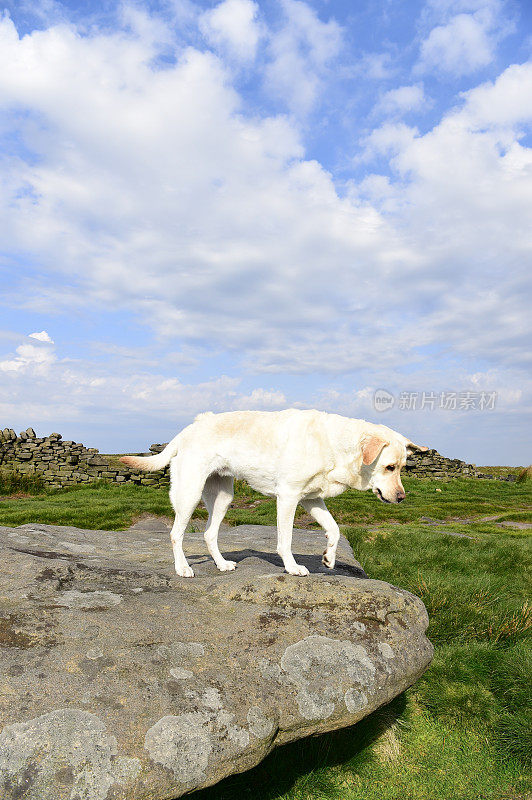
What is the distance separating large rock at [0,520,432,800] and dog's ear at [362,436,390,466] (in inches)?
54.1

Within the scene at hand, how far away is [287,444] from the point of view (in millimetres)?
6332

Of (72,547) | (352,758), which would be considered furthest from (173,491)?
(352,758)

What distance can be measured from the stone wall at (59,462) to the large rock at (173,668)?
92.1ft

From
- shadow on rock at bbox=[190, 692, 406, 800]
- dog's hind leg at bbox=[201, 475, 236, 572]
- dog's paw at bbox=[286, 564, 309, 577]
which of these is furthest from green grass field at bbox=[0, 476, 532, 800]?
dog's hind leg at bbox=[201, 475, 236, 572]

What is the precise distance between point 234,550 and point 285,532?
3180 mm

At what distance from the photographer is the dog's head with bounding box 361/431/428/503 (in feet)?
19.6

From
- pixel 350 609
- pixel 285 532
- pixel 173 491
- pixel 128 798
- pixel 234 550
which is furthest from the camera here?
pixel 234 550

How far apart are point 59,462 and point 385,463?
3240 cm

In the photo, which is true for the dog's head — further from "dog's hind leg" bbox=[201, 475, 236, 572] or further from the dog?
"dog's hind leg" bbox=[201, 475, 236, 572]

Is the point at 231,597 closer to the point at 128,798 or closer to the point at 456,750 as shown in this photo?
the point at 128,798

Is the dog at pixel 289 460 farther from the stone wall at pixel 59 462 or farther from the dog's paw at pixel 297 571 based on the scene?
the stone wall at pixel 59 462

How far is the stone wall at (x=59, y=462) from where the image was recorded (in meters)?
33.2

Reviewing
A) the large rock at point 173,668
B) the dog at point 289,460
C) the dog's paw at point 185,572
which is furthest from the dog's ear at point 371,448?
the dog's paw at point 185,572

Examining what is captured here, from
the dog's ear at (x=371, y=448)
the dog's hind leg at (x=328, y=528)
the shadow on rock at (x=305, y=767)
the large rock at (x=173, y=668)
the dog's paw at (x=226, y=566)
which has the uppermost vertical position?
the dog's ear at (x=371, y=448)
